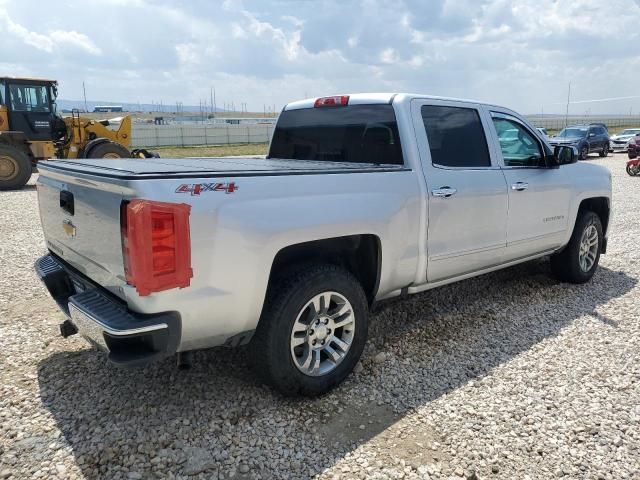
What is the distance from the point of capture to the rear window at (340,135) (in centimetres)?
384

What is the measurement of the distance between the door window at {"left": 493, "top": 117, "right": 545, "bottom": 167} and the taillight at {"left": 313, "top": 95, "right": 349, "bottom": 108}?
4.46 ft

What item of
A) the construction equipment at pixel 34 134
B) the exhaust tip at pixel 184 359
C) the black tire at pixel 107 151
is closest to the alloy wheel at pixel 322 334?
the exhaust tip at pixel 184 359

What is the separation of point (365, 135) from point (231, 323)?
6.46 ft

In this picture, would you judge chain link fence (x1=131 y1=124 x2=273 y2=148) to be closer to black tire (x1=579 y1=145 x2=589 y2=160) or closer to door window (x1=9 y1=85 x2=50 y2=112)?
door window (x1=9 y1=85 x2=50 y2=112)

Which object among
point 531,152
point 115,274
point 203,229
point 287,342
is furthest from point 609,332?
point 115,274

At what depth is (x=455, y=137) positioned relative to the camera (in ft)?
13.4

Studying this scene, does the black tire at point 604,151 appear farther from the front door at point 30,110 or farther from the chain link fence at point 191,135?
the front door at point 30,110

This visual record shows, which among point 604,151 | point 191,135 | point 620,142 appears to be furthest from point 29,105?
point 620,142

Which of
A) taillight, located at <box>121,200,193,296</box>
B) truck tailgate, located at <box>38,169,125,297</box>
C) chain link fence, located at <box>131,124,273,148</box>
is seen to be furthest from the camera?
chain link fence, located at <box>131,124,273,148</box>

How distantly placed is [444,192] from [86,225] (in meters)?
2.40

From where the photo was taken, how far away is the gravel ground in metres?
2.64

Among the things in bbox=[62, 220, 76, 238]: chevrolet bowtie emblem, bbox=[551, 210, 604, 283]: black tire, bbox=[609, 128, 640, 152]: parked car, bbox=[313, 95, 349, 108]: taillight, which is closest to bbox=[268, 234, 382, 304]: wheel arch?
bbox=[62, 220, 76, 238]: chevrolet bowtie emblem

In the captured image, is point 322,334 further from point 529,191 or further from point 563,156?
point 563,156

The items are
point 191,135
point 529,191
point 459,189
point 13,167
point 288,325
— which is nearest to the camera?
point 288,325
